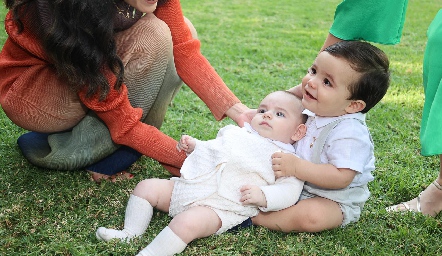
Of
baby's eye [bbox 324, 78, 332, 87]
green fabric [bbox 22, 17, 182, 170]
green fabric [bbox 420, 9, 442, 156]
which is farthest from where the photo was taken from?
green fabric [bbox 22, 17, 182, 170]

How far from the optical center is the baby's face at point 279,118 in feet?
6.63

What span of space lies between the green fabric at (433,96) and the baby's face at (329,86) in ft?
0.89

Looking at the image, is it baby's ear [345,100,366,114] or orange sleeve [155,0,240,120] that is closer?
baby's ear [345,100,366,114]

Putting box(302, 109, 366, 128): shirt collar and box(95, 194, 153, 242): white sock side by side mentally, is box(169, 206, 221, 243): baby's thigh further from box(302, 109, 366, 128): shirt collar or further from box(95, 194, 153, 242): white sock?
box(302, 109, 366, 128): shirt collar

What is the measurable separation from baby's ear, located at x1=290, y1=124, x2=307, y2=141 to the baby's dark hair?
0.21 m

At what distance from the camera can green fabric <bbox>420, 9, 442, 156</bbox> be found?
68.0 inches

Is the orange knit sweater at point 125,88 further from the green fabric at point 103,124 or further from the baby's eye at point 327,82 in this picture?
the baby's eye at point 327,82

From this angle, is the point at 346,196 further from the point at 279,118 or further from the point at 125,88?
the point at 125,88

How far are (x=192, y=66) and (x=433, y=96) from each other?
1010 mm

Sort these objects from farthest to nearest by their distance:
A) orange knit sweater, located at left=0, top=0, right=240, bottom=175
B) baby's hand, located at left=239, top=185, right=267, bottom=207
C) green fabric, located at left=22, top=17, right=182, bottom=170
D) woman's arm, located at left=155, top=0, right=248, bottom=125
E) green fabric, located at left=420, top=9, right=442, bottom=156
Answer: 1. woman's arm, located at left=155, top=0, right=248, bottom=125
2. green fabric, located at left=22, top=17, right=182, bottom=170
3. orange knit sweater, located at left=0, top=0, right=240, bottom=175
4. baby's hand, located at left=239, top=185, right=267, bottom=207
5. green fabric, located at left=420, top=9, right=442, bottom=156

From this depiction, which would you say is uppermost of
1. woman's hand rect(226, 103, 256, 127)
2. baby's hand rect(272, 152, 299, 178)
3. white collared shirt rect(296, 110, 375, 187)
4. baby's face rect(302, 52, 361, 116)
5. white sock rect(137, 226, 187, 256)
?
baby's face rect(302, 52, 361, 116)

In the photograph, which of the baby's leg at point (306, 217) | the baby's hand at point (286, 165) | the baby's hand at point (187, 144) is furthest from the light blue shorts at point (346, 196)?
the baby's hand at point (187, 144)

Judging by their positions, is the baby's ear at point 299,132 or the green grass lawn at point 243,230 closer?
the green grass lawn at point 243,230

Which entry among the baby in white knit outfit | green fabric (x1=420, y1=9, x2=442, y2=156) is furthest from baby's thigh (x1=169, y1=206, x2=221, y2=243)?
green fabric (x1=420, y1=9, x2=442, y2=156)
